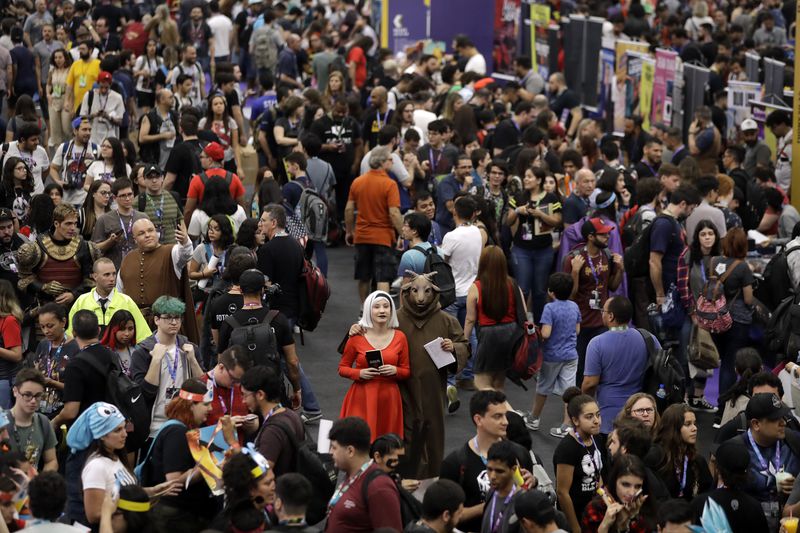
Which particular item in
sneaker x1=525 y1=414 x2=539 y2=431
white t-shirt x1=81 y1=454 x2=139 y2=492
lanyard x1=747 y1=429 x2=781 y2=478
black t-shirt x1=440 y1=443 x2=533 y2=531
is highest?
white t-shirt x1=81 y1=454 x2=139 y2=492

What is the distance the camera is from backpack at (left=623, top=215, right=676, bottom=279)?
1160 cm

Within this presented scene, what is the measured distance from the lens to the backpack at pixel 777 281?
36.6 ft

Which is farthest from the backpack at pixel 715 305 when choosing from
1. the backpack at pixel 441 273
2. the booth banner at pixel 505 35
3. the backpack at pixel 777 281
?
the booth banner at pixel 505 35

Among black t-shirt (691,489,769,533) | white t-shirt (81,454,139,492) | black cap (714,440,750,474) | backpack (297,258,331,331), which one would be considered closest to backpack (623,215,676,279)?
backpack (297,258,331,331)

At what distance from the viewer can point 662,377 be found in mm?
9273

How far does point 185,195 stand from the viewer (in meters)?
13.6

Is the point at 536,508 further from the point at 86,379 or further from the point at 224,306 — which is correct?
the point at 224,306

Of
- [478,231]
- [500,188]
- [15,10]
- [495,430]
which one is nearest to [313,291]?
[478,231]

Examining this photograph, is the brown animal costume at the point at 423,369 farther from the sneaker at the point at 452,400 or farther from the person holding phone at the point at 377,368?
the sneaker at the point at 452,400

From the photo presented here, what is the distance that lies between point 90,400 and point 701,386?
18.7 ft

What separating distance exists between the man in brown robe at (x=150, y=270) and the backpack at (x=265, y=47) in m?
13.1

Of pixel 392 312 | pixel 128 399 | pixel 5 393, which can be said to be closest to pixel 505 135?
pixel 392 312

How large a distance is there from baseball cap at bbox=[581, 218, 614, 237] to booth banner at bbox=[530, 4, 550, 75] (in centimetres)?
1294

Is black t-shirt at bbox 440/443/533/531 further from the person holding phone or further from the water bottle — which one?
the water bottle
